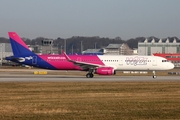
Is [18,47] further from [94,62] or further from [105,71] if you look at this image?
[105,71]

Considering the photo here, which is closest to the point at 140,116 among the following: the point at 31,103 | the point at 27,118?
the point at 27,118

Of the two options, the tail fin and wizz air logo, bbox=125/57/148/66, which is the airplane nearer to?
wizz air logo, bbox=125/57/148/66

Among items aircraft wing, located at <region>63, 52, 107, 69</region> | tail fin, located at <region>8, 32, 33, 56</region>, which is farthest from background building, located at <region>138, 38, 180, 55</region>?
aircraft wing, located at <region>63, 52, 107, 69</region>

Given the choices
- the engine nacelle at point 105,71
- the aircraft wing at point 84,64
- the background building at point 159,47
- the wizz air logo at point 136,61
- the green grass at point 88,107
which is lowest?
the green grass at point 88,107

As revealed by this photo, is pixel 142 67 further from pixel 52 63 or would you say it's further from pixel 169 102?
pixel 169 102

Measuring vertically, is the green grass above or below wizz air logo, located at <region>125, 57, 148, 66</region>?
below

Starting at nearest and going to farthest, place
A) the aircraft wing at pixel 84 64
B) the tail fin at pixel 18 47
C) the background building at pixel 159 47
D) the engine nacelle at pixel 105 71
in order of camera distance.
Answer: the engine nacelle at pixel 105 71 → the aircraft wing at pixel 84 64 → the tail fin at pixel 18 47 → the background building at pixel 159 47

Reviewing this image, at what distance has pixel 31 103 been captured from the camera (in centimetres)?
2192

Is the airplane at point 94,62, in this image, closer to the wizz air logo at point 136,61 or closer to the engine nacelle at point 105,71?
the wizz air logo at point 136,61

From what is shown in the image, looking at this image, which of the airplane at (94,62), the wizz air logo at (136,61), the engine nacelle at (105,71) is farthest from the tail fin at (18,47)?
the wizz air logo at (136,61)

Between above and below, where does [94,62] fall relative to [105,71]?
above

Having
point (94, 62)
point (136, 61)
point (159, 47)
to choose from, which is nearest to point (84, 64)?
point (94, 62)

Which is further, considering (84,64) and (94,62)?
(94,62)

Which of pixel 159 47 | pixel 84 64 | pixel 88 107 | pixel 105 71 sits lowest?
pixel 88 107
